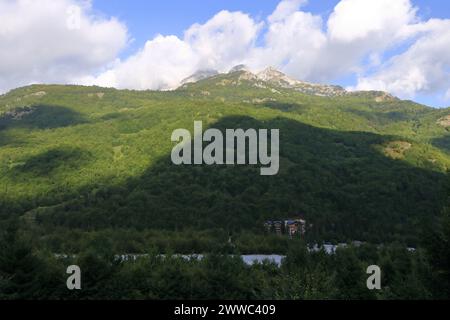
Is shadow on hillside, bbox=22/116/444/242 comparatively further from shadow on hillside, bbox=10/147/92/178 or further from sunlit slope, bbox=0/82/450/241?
shadow on hillside, bbox=10/147/92/178

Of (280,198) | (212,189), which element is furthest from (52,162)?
(280,198)

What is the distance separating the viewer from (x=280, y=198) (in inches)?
4685

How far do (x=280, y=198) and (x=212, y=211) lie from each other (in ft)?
49.1

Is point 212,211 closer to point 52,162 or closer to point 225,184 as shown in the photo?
point 225,184

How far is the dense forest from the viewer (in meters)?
43.5

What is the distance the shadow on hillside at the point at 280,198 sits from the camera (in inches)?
4286

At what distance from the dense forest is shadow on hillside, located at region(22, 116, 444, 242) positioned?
0.37m

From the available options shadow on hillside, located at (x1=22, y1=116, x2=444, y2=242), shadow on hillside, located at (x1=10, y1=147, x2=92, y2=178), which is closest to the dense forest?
shadow on hillside, located at (x1=22, y1=116, x2=444, y2=242)

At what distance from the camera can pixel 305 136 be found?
16175 centimetres

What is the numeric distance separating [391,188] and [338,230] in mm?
22068

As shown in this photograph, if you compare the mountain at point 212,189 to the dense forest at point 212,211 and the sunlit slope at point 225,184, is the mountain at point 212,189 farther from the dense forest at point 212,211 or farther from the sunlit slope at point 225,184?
the dense forest at point 212,211

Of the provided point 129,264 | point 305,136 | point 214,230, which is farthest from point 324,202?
point 129,264

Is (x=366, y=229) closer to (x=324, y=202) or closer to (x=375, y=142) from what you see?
(x=324, y=202)
